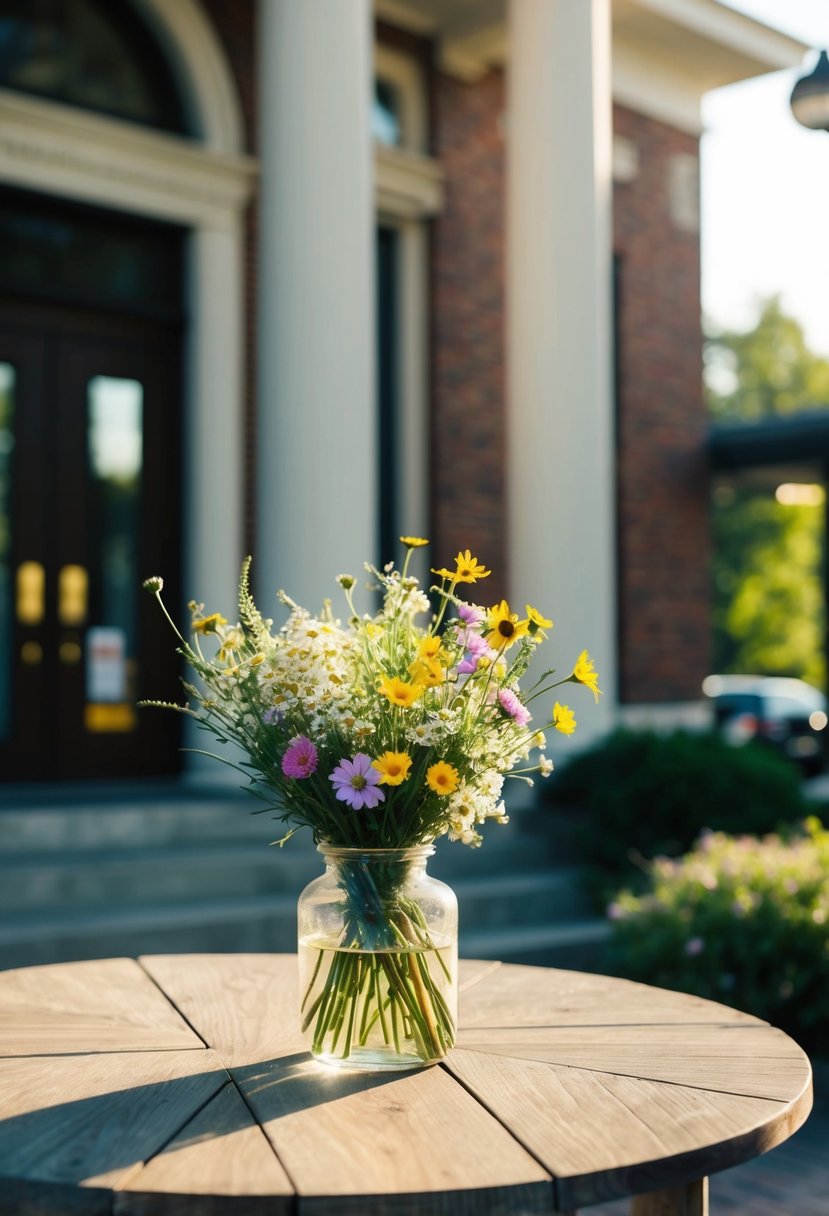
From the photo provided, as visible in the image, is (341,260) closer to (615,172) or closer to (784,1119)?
(615,172)

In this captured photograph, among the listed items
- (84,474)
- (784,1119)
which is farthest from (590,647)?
(784,1119)

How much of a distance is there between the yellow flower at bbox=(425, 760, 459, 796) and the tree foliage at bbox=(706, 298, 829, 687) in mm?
39129

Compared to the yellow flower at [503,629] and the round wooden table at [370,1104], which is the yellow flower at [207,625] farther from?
the round wooden table at [370,1104]

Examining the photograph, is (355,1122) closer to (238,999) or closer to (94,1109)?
(94,1109)

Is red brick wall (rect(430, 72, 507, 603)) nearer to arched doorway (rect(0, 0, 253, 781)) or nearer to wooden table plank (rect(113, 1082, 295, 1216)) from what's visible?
arched doorway (rect(0, 0, 253, 781))

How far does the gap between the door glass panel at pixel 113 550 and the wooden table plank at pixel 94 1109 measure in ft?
20.5

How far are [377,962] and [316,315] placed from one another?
5373 millimetres

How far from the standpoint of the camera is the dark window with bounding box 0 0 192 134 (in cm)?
807

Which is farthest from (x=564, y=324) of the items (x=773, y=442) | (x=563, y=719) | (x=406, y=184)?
(x=563, y=719)

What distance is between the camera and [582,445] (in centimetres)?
816

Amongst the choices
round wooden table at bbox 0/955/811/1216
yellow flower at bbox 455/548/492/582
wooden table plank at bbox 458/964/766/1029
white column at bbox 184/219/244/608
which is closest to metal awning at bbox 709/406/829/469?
white column at bbox 184/219/244/608

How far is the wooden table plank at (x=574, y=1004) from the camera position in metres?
2.52

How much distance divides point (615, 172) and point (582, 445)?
3.64 meters

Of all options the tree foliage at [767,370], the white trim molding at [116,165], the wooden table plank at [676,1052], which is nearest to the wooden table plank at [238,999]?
the wooden table plank at [676,1052]
